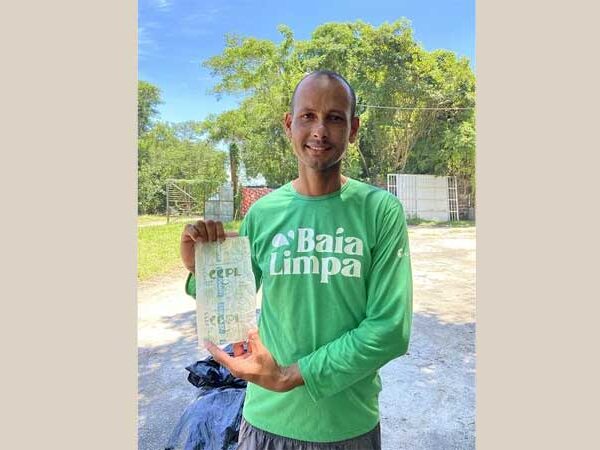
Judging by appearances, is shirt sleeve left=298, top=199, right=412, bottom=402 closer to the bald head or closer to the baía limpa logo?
the baía limpa logo

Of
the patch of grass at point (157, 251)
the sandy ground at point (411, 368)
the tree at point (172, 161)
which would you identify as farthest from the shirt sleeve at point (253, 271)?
the tree at point (172, 161)

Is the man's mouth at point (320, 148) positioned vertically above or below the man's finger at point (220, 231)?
above

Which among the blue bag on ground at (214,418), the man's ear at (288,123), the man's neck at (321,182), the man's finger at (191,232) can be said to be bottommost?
the blue bag on ground at (214,418)

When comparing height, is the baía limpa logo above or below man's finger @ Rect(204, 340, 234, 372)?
above

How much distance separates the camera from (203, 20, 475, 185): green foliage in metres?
6.28

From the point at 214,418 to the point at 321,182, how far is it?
137 centimetres

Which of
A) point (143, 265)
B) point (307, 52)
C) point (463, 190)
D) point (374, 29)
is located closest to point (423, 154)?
point (463, 190)

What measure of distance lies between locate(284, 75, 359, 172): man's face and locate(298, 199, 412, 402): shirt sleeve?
0.22 meters

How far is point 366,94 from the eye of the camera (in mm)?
7555

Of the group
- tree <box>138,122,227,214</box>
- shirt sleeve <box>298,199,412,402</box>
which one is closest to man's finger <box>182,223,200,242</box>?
shirt sleeve <box>298,199,412,402</box>

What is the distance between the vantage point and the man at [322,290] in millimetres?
919

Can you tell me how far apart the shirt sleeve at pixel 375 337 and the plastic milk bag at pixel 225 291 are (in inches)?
6.7

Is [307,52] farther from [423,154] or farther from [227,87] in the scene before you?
[423,154]

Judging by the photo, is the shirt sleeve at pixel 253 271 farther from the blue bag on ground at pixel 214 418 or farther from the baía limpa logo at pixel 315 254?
the blue bag on ground at pixel 214 418
